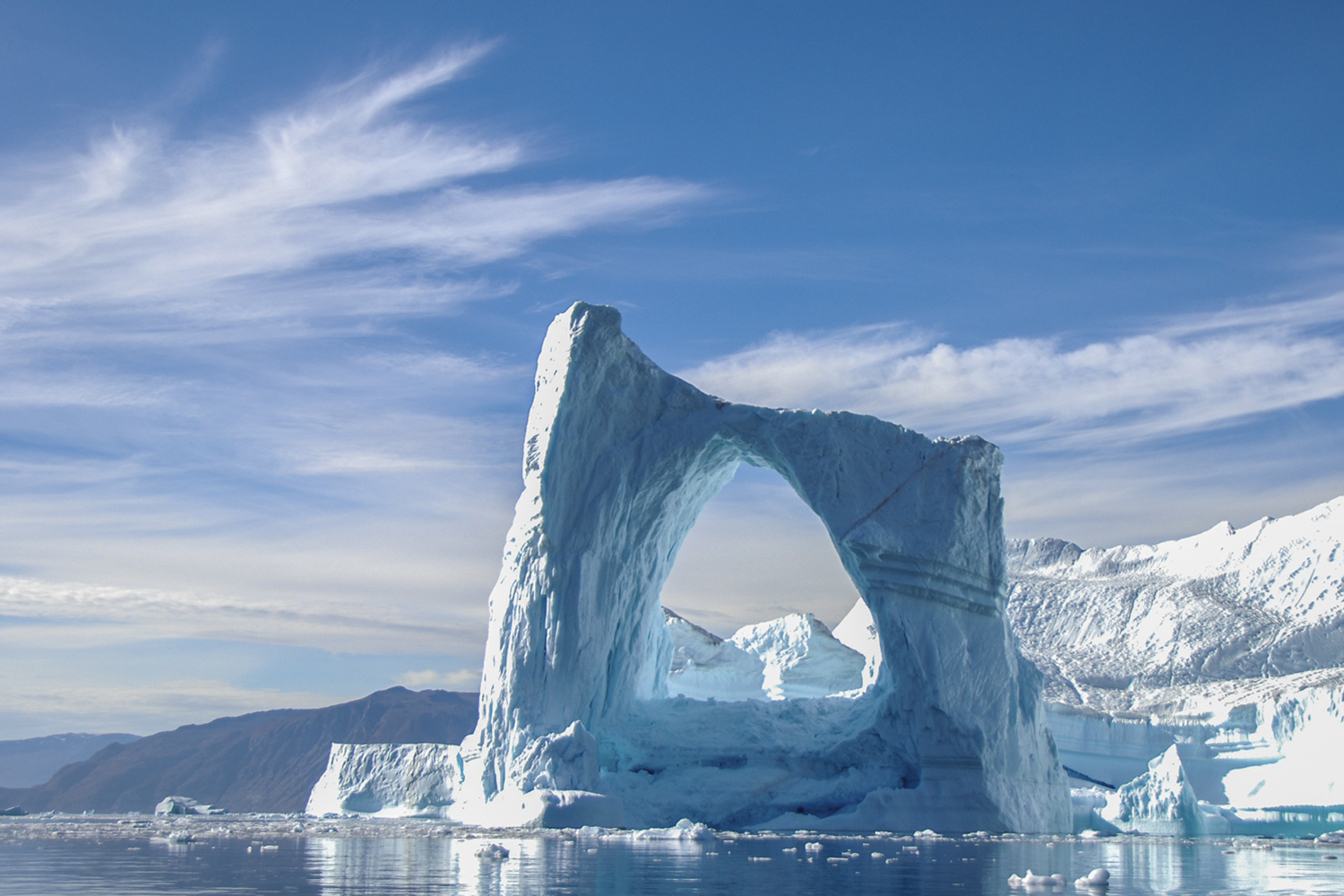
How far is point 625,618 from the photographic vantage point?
75.7 ft

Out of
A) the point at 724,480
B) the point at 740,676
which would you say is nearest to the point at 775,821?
the point at 724,480

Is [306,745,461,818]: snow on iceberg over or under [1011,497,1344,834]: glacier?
under

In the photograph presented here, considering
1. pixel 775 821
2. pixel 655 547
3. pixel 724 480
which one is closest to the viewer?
pixel 775 821

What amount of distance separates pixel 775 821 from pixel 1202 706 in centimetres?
1166

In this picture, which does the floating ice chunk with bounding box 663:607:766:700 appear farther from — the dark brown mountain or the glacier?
the dark brown mountain

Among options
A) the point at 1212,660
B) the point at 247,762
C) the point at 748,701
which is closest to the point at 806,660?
the point at 748,701

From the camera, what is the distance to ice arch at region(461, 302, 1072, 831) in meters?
20.0

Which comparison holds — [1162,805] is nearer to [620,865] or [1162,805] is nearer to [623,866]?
[620,865]

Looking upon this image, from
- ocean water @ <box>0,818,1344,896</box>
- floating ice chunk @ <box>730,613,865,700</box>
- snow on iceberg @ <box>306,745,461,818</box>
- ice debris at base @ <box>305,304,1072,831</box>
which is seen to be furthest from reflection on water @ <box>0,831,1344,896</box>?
floating ice chunk @ <box>730,613,865,700</box>

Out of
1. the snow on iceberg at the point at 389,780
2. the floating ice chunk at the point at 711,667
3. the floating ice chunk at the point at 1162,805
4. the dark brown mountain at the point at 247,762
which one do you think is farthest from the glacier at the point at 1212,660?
the dark brown mountain at the point at 247,762

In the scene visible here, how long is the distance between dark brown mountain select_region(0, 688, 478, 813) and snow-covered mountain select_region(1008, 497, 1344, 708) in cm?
3620

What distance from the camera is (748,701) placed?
76.6 ft

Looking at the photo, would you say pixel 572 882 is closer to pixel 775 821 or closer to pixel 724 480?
pixel 775 821

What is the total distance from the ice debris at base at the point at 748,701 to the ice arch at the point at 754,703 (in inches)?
1.5
